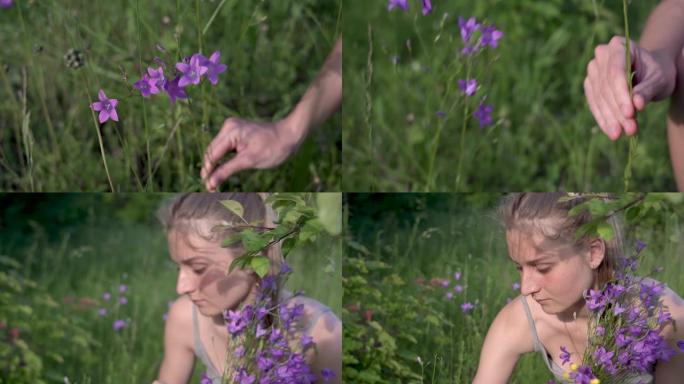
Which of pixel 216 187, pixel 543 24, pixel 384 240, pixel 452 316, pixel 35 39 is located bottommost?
pixel 452 316

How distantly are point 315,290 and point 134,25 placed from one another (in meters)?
0.84

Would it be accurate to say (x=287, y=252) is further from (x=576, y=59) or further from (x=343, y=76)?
(x=576, y=59)

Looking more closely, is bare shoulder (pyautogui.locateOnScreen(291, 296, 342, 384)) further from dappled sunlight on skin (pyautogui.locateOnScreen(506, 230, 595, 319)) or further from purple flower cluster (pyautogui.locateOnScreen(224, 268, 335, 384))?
dappled sunlight on skin (pyautogui.locateOnScreen(506, 230, 595, 319))

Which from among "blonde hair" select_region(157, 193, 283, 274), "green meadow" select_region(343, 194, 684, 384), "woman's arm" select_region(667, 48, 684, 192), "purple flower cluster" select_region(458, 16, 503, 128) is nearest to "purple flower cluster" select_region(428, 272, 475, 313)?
"green meadow" select_region(343, 194, 684, 384)

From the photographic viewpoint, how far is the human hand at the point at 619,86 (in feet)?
5.67

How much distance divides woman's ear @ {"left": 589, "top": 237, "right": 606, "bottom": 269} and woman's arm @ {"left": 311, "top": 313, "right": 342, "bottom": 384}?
1.68ft

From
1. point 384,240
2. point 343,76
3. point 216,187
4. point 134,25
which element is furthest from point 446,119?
point 134,25

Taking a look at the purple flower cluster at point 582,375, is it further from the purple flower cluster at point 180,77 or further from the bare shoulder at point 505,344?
the purple flower cluster at point 180,77

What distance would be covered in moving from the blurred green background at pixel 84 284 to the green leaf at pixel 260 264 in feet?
0.66

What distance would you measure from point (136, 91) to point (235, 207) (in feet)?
1.44

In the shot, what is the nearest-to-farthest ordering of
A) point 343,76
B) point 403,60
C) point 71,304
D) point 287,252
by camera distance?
point 287,252 → point 71,304 → point 343,76 → point 403,60

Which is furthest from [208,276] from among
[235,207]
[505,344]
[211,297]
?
[505,344]

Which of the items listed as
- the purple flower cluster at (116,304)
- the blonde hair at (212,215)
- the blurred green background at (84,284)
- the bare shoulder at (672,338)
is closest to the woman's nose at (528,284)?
the bare shoulder at (672,338)

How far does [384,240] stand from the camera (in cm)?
193
